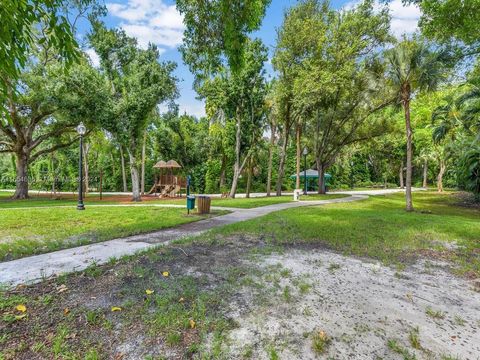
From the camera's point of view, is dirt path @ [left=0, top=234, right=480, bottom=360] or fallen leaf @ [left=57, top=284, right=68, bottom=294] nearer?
dirt path @ [left=0, top=234, right=480, bottom=360]

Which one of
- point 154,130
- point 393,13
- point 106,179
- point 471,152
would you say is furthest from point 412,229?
point 106,179

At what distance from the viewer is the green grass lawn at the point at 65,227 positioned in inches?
225

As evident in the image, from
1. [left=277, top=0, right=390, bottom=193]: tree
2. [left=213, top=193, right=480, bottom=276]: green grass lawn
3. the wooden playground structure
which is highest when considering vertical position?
[left=277, top=0, right=390, bottom=193]: tree

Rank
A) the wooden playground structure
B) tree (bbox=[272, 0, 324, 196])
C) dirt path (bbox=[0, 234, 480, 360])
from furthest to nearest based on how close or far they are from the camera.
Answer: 1. the wooden playground structure
2. tree (bbox=[272, 0, 324, 196])
3. dirt path (bbox=[0, 234, 480, 360])

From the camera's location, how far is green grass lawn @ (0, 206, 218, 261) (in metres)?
5.71

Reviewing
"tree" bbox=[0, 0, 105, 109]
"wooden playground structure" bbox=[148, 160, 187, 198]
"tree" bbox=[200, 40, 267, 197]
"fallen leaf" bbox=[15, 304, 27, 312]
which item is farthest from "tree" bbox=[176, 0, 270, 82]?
"wooden playground structure" bbox=[148, 160, 187, 198]

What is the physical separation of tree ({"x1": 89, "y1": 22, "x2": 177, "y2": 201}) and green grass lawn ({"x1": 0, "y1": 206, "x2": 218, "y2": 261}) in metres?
7.38

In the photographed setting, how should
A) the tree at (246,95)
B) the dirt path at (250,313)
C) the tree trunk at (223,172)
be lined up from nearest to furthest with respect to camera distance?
1. the dirt path at (250,313)
2. the tree at (246,95)
3. the tree trunk at (223,172)

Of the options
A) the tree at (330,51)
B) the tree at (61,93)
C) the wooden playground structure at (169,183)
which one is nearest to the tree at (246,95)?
the tree at (330,51)

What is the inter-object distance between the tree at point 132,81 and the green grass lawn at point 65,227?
7.38m

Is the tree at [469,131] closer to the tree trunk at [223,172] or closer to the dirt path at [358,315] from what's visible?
the dirt path at [358,315]

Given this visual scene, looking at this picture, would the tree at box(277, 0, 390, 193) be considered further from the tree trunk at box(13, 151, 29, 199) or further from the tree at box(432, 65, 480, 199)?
the tree trunk at box(13, 151, 29, 199)

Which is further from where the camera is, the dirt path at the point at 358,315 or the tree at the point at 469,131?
the tree at the point at 469,131

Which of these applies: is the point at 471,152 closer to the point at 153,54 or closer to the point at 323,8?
the point at 323,8
